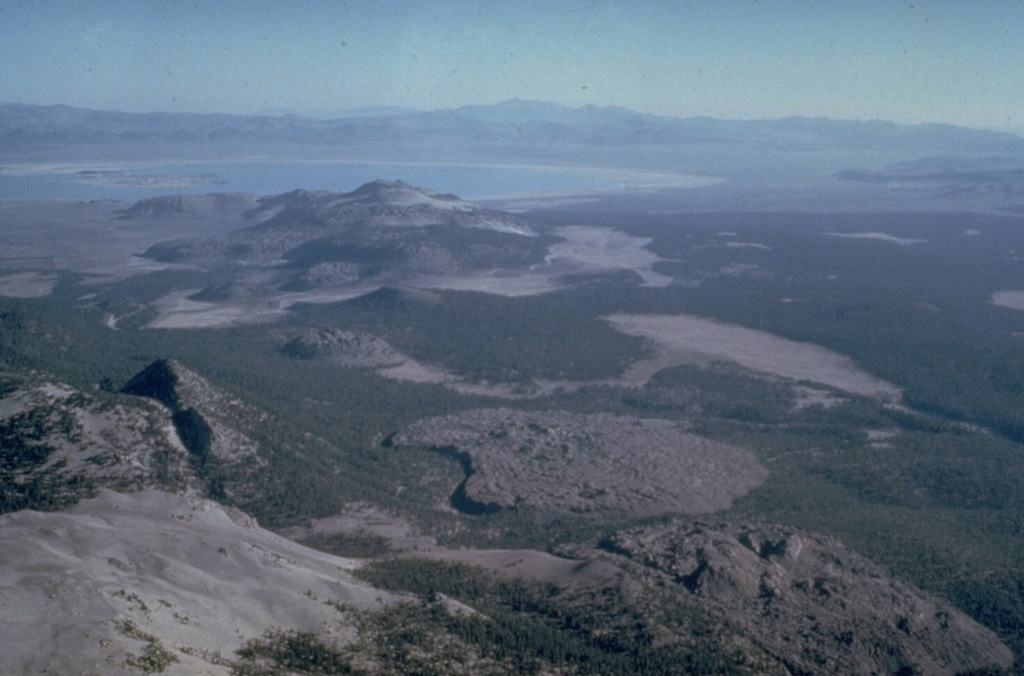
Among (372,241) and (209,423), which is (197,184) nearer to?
(372,241)

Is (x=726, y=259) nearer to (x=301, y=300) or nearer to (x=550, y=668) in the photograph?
(x=301, y=300)

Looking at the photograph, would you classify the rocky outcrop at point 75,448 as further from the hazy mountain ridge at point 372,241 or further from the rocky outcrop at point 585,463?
the hazy mountain ridge at point 372,241

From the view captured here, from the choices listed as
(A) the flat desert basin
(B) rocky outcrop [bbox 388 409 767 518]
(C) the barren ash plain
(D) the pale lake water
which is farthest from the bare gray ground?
(D) the pale lake water

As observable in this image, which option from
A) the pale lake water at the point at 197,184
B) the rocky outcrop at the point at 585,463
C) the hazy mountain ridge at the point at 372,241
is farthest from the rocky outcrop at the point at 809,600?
the pale lake water at the point at 197,184

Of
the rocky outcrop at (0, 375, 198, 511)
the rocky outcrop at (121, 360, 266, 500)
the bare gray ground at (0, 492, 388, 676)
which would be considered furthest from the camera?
the rocky outcrop at (121, 360, 266, 500)

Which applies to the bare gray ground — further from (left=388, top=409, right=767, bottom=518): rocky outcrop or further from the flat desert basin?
the flat desert basin

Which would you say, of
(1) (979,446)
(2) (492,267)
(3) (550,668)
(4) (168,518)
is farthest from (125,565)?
(2) (492,267)

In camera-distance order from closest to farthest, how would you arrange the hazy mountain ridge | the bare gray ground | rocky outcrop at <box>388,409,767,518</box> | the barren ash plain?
the bare gray ground → the barren ash plain → rocky outcrop at <box>388,409,767,518</box> → the hazy mountain ridge
